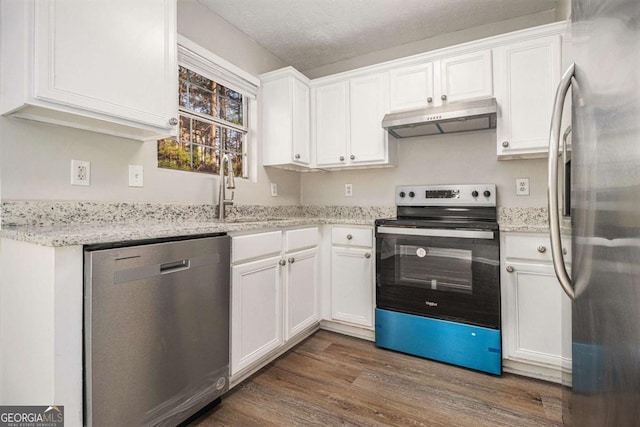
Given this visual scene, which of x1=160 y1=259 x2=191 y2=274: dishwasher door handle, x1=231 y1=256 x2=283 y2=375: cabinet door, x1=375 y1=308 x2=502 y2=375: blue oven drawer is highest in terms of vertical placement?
x1=160 y1=259 x2=191 y2=274: dishwasher door handle

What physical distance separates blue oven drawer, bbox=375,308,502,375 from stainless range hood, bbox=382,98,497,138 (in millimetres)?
1364

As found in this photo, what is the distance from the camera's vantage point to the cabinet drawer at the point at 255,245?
1.69m

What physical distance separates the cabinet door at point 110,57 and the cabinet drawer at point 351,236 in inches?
56.4

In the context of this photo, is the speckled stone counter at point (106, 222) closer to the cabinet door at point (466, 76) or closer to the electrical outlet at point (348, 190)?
the electrical outlet at point (348, 190)

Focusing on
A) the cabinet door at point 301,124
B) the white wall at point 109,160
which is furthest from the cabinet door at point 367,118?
the white wall at point 109,160

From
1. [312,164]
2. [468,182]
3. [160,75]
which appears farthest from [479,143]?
[160,75]

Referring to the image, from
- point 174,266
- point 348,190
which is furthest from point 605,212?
point 348,190

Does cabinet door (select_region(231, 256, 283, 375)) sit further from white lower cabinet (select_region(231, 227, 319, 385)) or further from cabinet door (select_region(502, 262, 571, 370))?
cabinet door (select_region(502, 262, 571, 370))

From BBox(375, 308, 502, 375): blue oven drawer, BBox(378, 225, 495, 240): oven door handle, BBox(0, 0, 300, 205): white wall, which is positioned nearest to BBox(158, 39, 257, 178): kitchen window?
BBox(0, 0, 300, 205): white wall

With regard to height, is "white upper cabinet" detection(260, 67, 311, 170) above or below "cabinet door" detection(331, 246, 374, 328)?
above

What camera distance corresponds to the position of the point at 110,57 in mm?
1399

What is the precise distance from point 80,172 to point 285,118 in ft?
5.07

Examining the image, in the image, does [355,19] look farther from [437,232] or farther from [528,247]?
[528,247]

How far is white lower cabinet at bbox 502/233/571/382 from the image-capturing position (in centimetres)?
184
